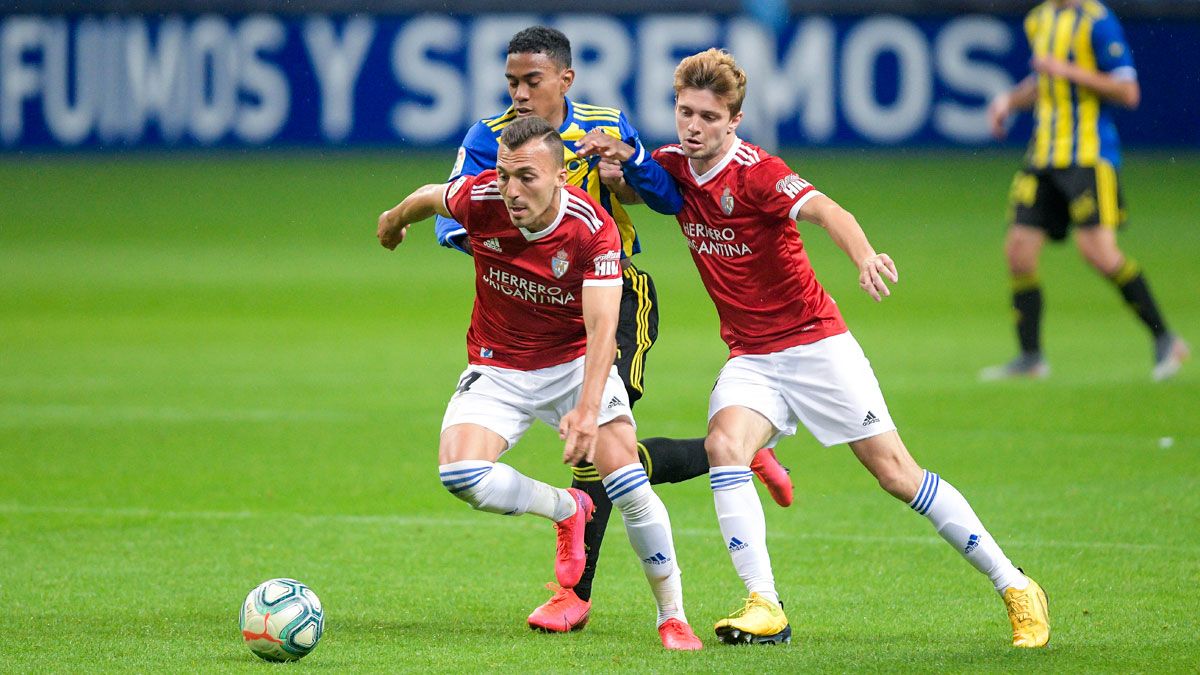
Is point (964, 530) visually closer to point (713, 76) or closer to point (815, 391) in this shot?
point (815, 391)

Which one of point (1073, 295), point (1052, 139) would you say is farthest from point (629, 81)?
point (1052, 139)

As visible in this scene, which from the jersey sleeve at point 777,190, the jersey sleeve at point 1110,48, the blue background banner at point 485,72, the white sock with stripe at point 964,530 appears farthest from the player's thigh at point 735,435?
the blue background banner at point 485,72

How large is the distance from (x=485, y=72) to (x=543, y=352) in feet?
59.7

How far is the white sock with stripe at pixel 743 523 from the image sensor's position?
550 cm

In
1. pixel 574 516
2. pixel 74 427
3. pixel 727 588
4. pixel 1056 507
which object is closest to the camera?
pixel 574 516

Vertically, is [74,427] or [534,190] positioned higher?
[534,190]

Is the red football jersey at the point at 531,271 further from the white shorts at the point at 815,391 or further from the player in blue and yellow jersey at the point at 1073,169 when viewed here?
the player in blue and yellow jersey at the point at 1073,169

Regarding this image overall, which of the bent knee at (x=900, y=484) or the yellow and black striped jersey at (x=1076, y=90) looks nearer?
the bent knee at (x=900, y=484)

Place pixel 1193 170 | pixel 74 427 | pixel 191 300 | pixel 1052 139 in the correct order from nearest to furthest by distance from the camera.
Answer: pixel 74 427 < pixel 1052 139 < pixel 191 300 < pixel 1193 170

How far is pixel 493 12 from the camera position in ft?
78.2

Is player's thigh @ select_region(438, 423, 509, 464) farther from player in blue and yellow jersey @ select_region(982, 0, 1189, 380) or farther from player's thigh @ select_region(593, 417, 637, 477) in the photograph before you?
player in blue and yellow jersey @ select_region(982, 0, 1189, 380)

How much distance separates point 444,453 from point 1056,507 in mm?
3528

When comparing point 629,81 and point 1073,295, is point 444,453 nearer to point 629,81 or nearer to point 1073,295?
point 1073,295

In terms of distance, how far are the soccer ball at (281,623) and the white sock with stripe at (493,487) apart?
23.9 inches
